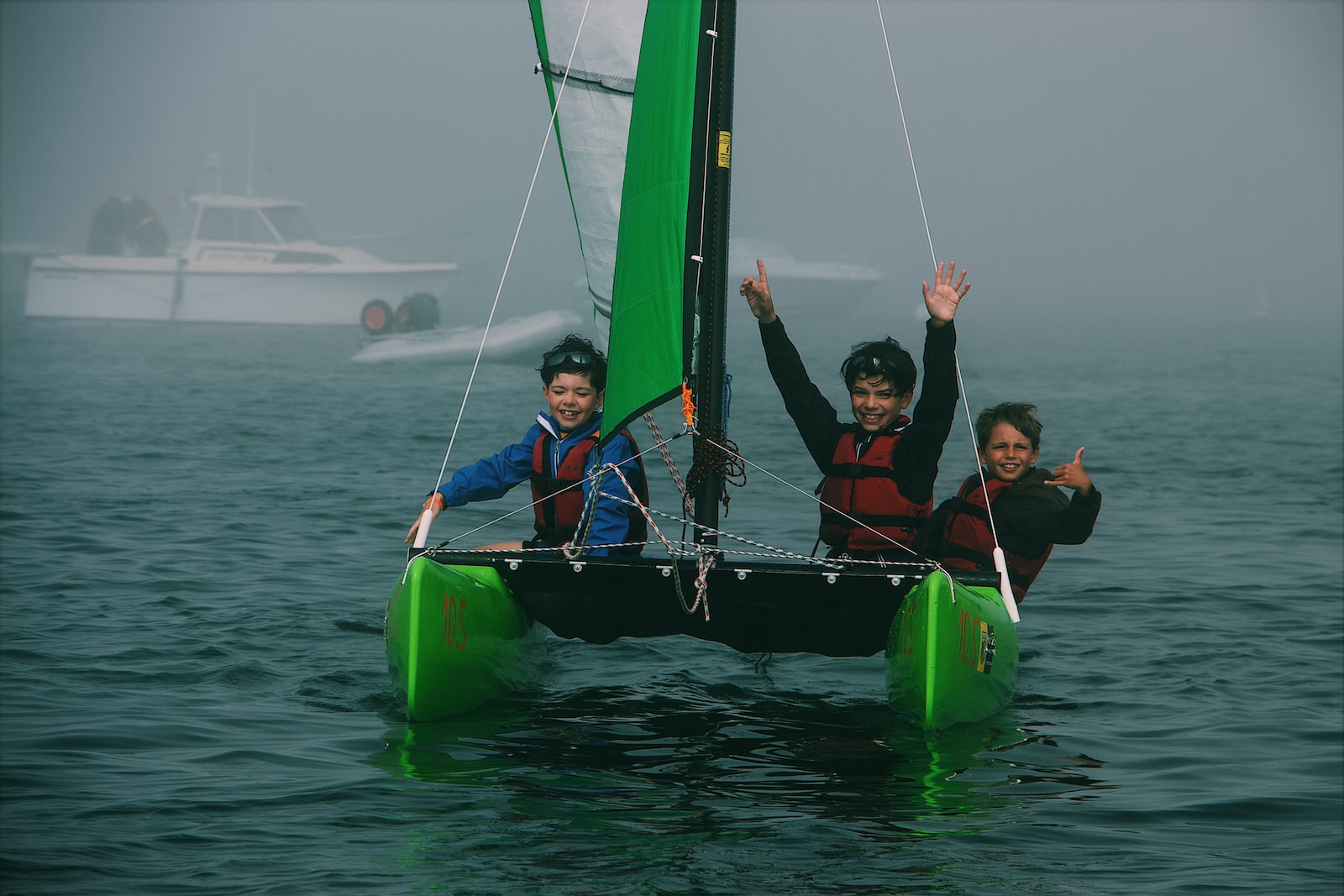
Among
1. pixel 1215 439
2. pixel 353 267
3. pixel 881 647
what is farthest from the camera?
pixel 353 267

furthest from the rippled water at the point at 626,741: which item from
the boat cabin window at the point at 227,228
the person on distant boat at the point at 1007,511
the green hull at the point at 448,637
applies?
the boat cabin window at the point at 227,228

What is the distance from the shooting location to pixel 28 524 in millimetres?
9773

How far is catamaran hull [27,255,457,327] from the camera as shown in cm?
5838

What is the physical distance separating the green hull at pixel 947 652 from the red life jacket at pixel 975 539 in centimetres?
42

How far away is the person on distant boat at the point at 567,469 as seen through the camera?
17.8ft

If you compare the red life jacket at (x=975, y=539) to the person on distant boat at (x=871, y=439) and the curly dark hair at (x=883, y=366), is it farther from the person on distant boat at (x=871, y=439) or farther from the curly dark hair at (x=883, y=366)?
the curly dark hair at (x=883, y=366)

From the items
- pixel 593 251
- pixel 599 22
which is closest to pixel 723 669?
pixel 593 251

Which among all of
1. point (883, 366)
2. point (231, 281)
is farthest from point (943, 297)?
point (231, 281)

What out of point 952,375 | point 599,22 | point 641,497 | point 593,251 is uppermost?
point 599,22

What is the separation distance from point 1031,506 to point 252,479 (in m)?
9.55

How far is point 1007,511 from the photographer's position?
536cm

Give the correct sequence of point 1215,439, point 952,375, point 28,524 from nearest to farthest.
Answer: point 952,375, point 28,524, point 1215,439

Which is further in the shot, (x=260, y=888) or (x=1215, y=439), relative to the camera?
(x=1215, y=439)

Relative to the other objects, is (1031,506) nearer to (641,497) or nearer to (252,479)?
(641,497)
